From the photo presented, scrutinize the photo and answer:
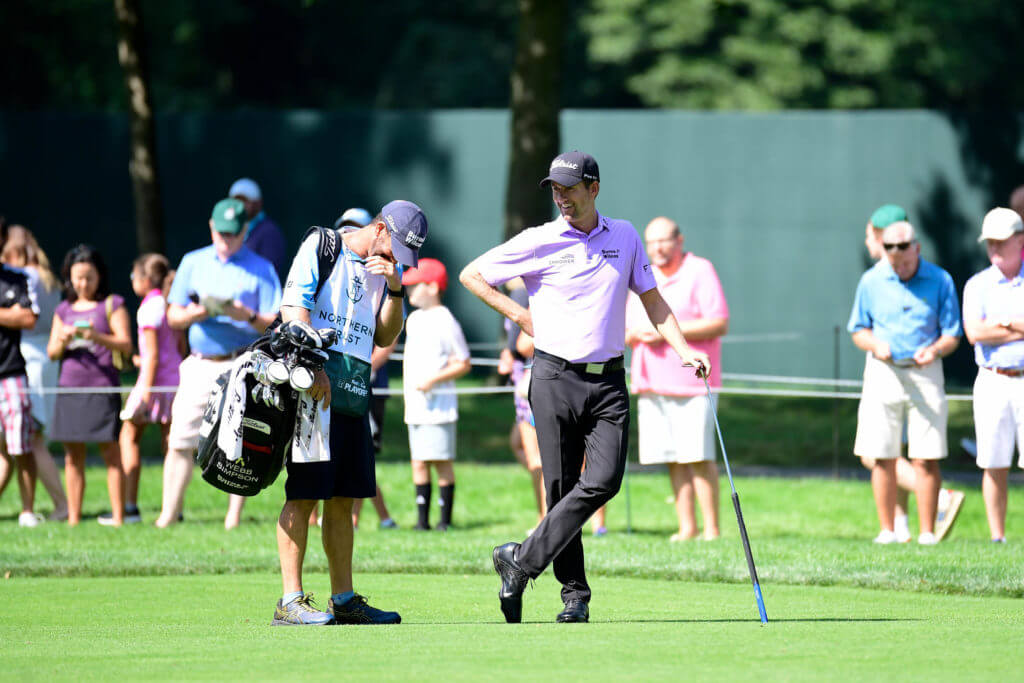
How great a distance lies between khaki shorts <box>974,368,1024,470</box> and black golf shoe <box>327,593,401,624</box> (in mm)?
4533

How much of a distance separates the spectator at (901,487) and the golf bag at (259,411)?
502cm

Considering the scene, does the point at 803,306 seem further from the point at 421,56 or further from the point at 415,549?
the point at 421,56

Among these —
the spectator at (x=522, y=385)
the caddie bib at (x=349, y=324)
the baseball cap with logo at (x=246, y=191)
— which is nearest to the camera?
the caddie bib at (x=349, y=324)

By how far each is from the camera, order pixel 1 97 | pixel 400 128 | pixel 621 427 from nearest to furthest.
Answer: pixel 621 427 → pixel 400 128 → pixel 1 97

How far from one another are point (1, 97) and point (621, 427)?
85.4ft

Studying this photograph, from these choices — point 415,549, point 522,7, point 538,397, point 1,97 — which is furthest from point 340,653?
point 1,97

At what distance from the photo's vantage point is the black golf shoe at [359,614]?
23.7 ft

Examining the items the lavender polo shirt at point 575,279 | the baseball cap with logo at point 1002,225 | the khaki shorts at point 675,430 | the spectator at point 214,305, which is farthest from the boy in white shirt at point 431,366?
the lavender polo shirt at point 575,279

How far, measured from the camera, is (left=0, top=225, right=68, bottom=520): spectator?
1188cm

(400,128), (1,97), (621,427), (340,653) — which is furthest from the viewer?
(1,97)

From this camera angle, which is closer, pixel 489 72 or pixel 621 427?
pixel 621 427

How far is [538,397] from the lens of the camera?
710cm

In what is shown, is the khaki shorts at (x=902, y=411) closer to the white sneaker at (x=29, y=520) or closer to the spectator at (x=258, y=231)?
the spectator at (x=258, y=231)

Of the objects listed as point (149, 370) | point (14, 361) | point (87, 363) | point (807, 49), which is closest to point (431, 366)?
point (149, 370)
